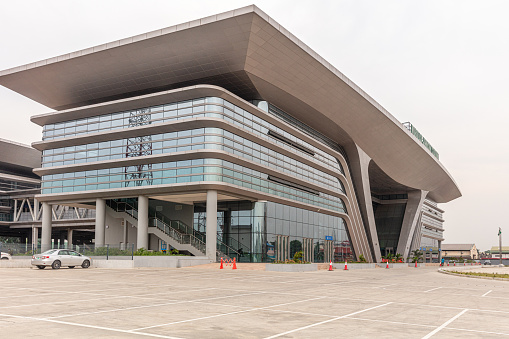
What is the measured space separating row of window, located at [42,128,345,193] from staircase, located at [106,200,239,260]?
5.15 m

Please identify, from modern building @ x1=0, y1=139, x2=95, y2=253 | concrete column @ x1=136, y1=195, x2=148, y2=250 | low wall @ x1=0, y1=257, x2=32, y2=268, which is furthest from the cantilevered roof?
modern building @ x1=0, y1=139, x2=95, y2=253

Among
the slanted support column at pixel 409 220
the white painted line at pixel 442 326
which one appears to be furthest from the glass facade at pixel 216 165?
the slanted support column at pixel 409 220

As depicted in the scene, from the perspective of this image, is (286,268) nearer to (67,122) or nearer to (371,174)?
(67,122)

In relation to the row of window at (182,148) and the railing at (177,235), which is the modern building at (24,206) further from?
the railing at (177,235)

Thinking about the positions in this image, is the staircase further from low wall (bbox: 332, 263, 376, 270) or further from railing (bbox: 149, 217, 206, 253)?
low wall (bbox: 332, 263, 376, 270)

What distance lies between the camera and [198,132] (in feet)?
136

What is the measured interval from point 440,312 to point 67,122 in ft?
141

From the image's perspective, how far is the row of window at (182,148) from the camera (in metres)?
41.3

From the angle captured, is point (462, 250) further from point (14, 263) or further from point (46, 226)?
point (14, 263)

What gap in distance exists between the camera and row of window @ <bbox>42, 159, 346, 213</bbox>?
4125 cm

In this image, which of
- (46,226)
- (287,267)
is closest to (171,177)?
(287,267)

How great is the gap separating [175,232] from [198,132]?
9.72m

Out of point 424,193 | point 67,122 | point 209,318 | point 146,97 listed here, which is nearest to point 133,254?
point 146,97

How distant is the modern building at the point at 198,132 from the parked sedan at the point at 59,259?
10880 millimetres
